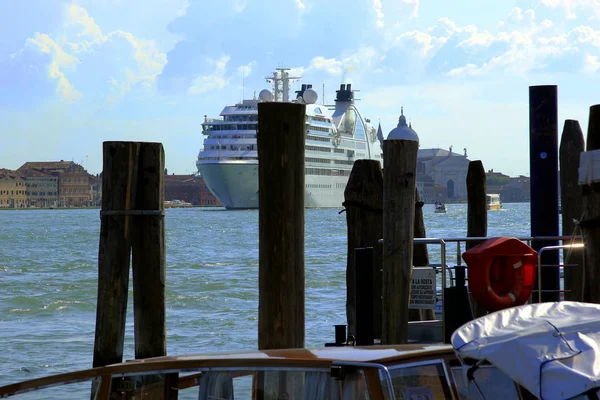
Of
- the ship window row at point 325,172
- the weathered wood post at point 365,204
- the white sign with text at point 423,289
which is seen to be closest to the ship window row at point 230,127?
the ship window row at point 325,172

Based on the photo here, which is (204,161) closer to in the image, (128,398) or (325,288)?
(325,288)

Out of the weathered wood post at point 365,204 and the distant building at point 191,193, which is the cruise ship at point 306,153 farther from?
the weathered wood post at point 365,204

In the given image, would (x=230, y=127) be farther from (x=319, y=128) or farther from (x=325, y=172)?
(x=325, y=172)

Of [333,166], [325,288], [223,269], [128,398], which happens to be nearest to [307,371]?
[128,398]

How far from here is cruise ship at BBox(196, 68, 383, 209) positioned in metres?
81.9

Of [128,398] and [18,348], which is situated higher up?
[128,398]

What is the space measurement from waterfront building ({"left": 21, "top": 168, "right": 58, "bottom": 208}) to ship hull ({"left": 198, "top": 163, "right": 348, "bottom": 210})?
83.8m

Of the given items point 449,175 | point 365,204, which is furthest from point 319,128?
point 449,175

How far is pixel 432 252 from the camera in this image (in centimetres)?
3250

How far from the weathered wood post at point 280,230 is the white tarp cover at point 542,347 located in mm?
2284

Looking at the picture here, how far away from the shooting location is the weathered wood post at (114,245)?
686 cm

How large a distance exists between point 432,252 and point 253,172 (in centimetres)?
5006

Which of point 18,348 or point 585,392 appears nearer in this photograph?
point 585,392

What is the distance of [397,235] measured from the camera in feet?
24.3
